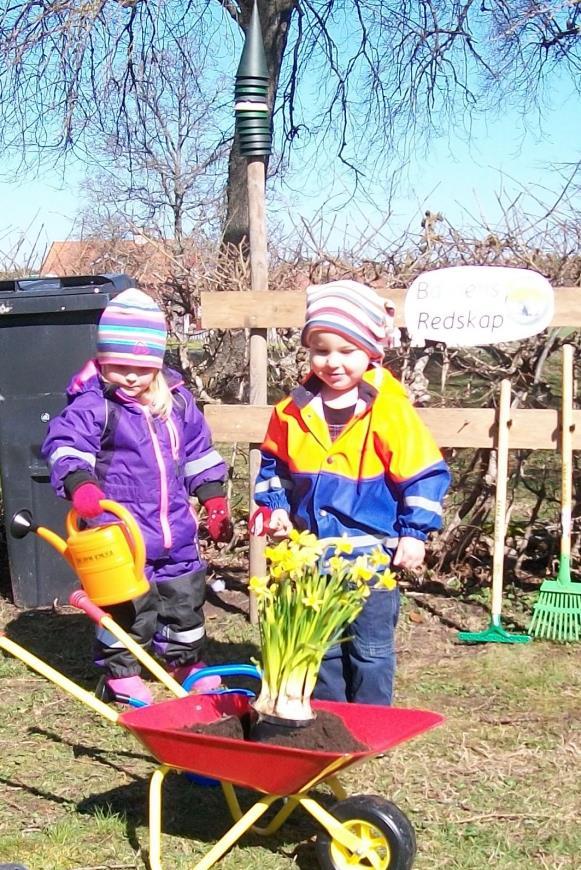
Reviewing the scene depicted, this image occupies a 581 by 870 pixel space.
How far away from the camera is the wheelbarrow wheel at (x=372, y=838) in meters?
2.68

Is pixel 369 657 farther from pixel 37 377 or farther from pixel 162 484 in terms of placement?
pixel 37 377

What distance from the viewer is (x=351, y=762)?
8.36 ft

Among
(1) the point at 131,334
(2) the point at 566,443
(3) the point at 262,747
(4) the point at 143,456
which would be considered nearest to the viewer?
(3) the point at 262,747

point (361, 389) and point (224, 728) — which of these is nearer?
point (224, 728)

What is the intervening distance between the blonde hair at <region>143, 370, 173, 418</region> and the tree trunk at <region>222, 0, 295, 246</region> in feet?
23.9

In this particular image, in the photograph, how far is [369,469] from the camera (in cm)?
346

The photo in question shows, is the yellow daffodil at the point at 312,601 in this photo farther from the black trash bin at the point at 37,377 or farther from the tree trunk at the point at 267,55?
the tree trunk at the point at 267,55

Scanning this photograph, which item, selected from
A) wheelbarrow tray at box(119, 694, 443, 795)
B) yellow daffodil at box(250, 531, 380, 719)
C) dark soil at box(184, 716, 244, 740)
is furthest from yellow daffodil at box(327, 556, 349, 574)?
dark soil at box(184, 716, 244, 740)

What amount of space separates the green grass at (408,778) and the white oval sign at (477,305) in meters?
1.48

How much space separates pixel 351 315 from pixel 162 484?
121 cm

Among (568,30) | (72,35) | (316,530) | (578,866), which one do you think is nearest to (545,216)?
(316,530)

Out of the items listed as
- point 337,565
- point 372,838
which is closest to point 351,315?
point 337,565

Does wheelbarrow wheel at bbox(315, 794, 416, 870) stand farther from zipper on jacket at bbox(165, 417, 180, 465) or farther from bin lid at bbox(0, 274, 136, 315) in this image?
bin lid at bbox(0, 274, 136, 315)

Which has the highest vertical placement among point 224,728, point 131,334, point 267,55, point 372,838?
point 267,55
